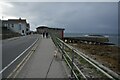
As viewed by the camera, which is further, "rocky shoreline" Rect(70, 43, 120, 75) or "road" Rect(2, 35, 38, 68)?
"rocky shoreline" Rect(70, 43, 120, 75)

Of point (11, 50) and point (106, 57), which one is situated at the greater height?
point (11, 50)

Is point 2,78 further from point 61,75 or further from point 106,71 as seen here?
point 106,71

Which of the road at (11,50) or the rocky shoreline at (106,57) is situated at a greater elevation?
the road at (11,50)

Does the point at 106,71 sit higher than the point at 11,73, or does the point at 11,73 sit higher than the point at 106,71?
the point at 106,71

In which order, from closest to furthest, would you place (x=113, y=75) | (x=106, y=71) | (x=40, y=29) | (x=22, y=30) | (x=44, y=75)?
(x=113, y=75)
(x=106, y=71)
(x=44, y=75)
(x=22, y=30)
(x=40, y=29)

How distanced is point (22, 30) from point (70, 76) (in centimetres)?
10934

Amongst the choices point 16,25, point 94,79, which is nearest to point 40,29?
point 16,25

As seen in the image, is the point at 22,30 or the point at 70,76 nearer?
the point at 70,76

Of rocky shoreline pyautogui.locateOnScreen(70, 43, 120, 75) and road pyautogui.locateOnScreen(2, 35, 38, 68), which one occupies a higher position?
road pyautogui.locateOnScreen(2, 35, 38, 68)

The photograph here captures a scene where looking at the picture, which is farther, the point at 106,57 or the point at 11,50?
the point at 106,57

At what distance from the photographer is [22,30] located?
117562 mm

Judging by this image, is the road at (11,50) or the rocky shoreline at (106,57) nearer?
the road at (11,50)

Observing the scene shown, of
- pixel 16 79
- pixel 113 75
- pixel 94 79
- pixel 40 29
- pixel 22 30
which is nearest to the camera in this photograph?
pixel 113 75

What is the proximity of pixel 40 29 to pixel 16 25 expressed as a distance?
19.0 metres
